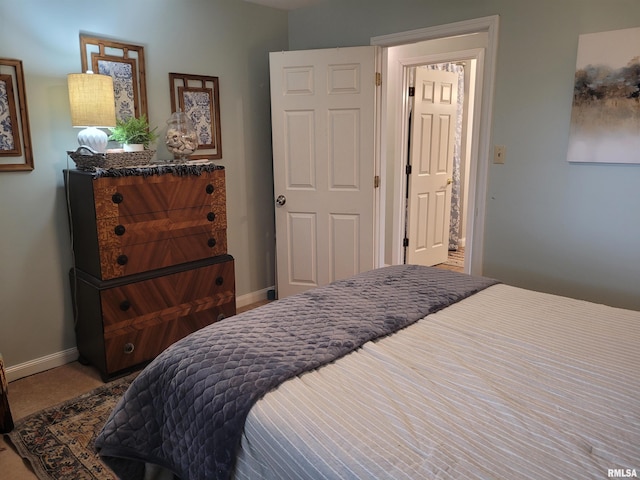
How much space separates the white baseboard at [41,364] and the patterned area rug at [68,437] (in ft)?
1.63

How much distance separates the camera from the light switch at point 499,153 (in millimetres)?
2955

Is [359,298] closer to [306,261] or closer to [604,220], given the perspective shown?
[604,220]

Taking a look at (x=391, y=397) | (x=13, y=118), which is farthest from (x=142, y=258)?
(x=391, y=397)

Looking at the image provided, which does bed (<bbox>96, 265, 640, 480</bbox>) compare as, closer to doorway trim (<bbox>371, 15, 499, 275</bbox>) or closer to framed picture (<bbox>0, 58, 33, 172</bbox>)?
doorway trim (<bbox>371, 15, 499, 275</bbox>)

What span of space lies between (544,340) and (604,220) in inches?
56.9

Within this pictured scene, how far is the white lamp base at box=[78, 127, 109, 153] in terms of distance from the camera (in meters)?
2.60

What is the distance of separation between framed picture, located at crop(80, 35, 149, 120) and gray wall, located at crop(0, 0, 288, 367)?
0.17 feet

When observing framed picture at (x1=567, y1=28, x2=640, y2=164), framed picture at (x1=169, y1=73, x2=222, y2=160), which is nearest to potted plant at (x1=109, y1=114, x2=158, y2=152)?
framed picture at (x1=169, y1=73, x2=222, y2=160)

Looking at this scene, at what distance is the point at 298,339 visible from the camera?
155 centimetres

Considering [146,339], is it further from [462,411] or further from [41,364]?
[462,411]

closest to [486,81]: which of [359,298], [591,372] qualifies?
[359,298]

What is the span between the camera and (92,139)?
2.61 metres

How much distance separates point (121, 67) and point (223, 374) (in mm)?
2385

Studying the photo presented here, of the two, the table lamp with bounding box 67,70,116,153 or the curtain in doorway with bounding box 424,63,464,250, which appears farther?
the curtain in doorway with bounding box 424,63,464,250
